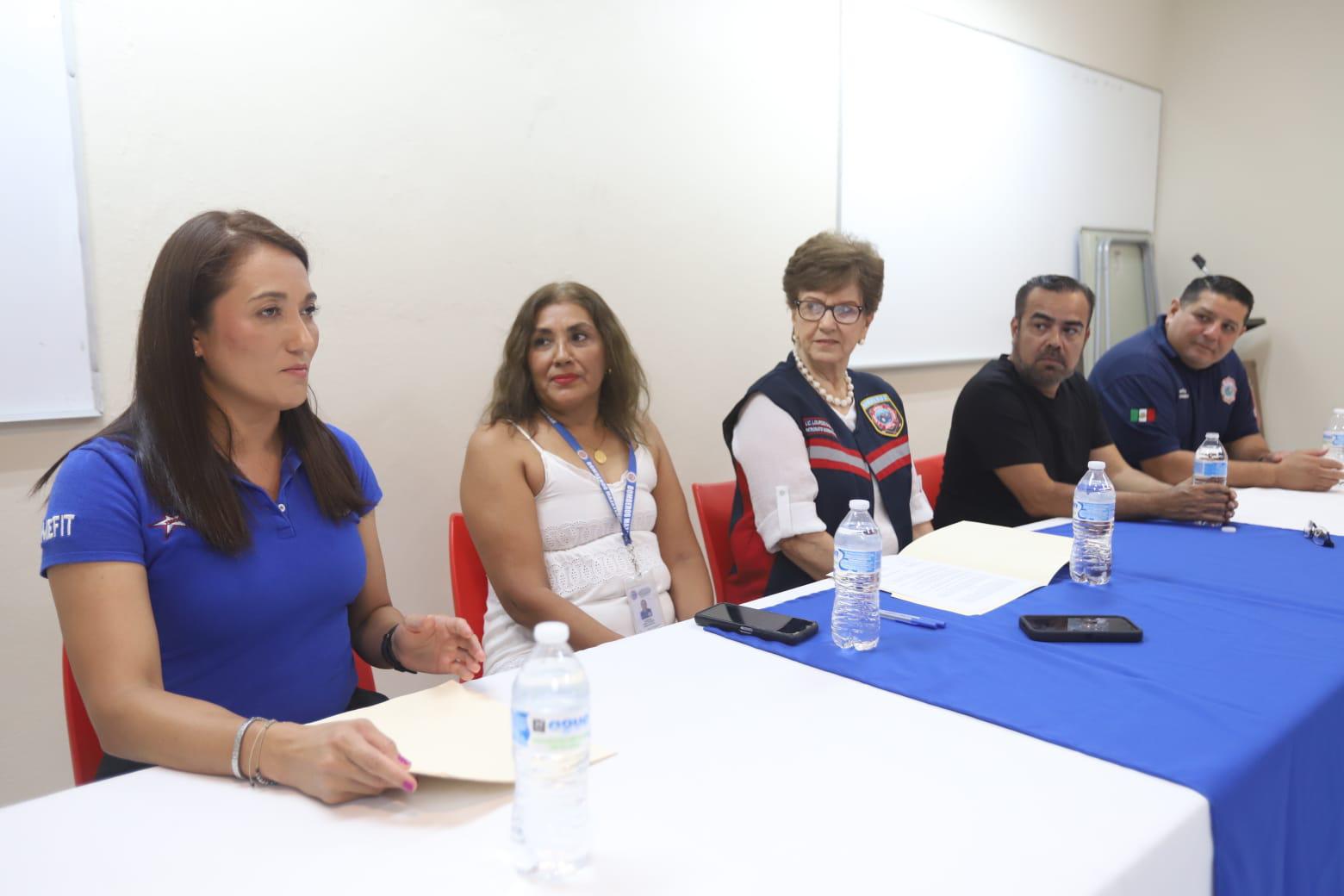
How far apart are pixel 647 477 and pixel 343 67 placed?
4.68ft

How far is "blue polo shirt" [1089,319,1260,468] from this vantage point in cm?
309

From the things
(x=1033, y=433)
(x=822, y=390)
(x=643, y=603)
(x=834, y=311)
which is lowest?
(x=643, y=603)

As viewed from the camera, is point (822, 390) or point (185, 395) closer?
point (185, 395)

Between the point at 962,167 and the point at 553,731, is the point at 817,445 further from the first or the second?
the point at 962,167

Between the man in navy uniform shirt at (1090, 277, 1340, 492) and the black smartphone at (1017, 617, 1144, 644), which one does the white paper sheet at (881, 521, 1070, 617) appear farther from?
the man in navy uniform shirt at (1090, 277, 1340, 492)

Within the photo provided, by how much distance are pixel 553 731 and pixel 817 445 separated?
1420mm

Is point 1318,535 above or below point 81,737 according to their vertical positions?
above

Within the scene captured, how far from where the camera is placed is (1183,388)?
318 cm

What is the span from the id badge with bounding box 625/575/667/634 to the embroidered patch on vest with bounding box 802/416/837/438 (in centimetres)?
51

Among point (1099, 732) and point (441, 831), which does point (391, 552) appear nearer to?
point (441, 831)

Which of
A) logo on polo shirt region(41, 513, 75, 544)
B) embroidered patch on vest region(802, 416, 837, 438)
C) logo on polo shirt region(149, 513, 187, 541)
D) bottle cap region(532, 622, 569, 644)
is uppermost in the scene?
embroidered patch on vest region(802, 416, 837, 438)

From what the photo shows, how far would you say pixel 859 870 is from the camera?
79 centimetres

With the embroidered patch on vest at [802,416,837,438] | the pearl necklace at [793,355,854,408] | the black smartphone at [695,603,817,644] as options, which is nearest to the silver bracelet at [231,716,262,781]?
the black smartphone at [695,603,817,644]

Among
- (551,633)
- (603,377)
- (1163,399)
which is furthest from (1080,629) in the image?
(1163,399)
